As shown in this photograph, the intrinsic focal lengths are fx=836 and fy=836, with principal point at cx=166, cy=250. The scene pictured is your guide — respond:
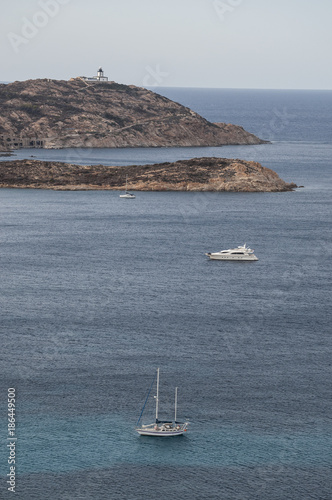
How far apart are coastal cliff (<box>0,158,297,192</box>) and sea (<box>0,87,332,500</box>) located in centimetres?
4594

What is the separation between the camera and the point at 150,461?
55844 millimetres

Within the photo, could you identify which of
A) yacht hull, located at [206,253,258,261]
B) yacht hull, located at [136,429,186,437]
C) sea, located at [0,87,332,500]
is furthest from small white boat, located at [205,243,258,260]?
yacht hull, located at [136,429,186,437]

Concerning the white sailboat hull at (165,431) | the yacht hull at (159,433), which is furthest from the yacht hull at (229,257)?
the yacht hull at (159,433)

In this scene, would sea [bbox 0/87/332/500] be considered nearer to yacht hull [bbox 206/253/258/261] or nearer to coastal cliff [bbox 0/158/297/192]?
yacht hull [bbox 206/253/258/261]

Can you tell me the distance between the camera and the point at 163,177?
17988cm

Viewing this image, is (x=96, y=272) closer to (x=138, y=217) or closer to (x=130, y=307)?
(x=130, y=307)

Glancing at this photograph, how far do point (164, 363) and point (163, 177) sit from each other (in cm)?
11141

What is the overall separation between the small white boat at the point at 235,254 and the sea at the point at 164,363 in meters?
1.96

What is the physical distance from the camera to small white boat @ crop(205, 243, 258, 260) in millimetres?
112438

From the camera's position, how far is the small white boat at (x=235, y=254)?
11244 cm

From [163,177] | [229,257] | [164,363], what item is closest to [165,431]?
[164,363]

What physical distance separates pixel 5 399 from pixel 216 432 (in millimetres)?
16533

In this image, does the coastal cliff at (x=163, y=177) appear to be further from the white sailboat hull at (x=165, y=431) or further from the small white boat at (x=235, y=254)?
the white sailboat hull at (x=165, y=431)

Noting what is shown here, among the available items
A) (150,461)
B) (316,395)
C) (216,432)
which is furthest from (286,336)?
(150,461)
